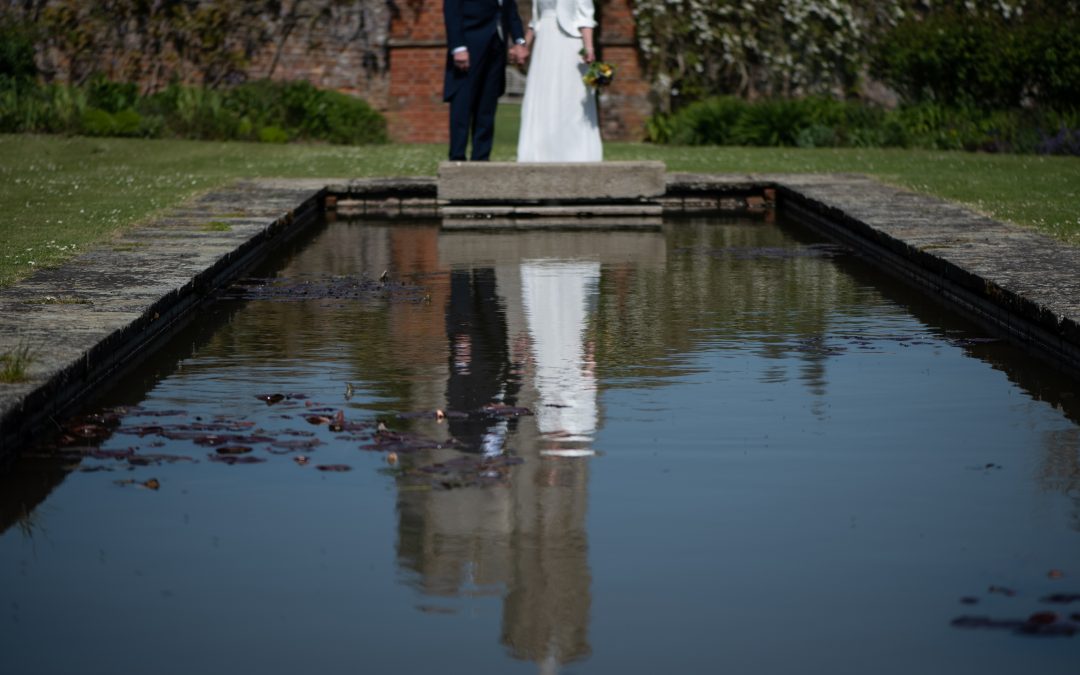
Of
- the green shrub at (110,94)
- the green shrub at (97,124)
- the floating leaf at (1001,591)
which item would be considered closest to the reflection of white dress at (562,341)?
the floating leaf at (1001,591)

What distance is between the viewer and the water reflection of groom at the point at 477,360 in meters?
5.05

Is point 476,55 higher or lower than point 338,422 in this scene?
higher

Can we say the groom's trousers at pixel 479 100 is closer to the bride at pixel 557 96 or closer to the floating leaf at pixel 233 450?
the bride at pixel 557 96

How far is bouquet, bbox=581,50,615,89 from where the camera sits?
12.4 meters

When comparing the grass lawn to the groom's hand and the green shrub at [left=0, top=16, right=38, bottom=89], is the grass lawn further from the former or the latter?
the green shrub at [left=0, top=16, right=38, bottom=89]

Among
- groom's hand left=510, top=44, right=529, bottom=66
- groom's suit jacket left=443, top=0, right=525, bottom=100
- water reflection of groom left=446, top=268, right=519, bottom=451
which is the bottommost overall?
water reflection of groom left=446, top=268, right=519, bottom=451

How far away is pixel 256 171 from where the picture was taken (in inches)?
592

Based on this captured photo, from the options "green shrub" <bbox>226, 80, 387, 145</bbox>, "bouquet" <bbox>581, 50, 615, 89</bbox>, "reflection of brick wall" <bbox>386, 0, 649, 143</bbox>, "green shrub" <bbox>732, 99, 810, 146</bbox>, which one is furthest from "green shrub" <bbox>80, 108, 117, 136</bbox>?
"bouquet" <bbox>581, 50, 615, 89</bbox>

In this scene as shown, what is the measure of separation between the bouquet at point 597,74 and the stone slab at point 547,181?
66cm

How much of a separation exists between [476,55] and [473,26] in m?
0.21

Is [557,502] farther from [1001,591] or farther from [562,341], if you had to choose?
[562,341]

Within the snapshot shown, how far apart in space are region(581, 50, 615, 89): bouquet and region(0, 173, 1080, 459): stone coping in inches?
42.5

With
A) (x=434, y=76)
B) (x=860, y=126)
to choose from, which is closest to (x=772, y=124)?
(x=860, y=126)

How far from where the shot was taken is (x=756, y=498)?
4.23m
